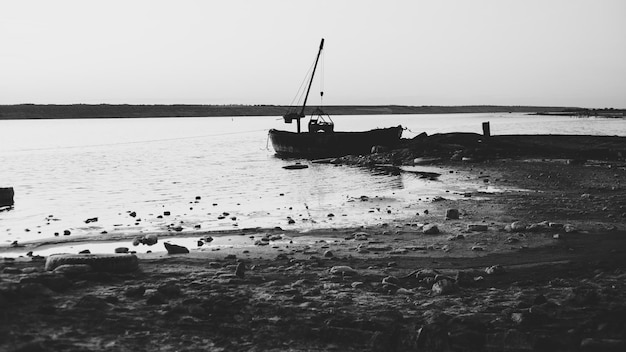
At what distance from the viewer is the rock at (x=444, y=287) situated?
7.86m

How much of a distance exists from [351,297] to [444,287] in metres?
1.23

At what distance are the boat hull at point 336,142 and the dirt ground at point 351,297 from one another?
101 ft

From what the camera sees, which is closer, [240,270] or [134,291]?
[134,291]

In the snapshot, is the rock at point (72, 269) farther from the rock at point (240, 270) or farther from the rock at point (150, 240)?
the rock at point (150, 240)

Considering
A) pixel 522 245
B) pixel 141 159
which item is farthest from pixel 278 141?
pixel 522 245

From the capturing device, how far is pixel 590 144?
35.2m

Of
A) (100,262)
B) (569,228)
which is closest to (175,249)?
(100,262)

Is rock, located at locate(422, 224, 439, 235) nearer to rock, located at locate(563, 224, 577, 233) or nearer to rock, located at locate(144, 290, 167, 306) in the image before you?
rock, located at locate(563, 224, 577, 233)

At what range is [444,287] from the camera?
7.89 m

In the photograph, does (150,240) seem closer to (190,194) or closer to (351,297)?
(351,297)

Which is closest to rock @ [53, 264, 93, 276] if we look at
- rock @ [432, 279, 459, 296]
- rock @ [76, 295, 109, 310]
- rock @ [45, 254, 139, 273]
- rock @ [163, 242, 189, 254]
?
rock @ [45, 254, 139, 273]

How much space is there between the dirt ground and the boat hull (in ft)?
101

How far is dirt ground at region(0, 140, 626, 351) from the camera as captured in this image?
614 cm

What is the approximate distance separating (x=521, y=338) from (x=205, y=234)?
8.70m
